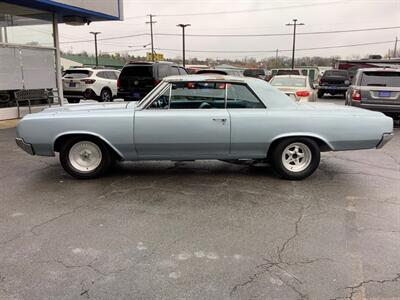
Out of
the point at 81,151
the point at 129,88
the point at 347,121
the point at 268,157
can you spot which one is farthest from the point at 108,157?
the point at 129,88

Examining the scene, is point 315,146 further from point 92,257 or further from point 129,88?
point 129,88

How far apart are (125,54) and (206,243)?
341ft

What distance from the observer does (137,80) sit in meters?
13.7

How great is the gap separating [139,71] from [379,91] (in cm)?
763

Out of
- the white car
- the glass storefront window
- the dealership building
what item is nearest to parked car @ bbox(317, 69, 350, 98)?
the white car

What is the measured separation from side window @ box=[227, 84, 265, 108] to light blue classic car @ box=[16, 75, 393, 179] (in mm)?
15

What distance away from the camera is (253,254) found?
3695 millimetres

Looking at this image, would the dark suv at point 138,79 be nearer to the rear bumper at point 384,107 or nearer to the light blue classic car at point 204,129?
the rear bumper at point 384,107

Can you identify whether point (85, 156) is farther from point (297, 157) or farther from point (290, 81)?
point (290, 81)

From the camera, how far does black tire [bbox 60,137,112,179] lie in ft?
19.3

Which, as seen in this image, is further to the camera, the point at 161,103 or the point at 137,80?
the point at 137,80

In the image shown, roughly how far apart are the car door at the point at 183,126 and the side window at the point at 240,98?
0.11 m

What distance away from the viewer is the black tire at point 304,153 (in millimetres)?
5906

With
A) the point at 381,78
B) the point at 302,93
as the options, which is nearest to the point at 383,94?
the point at 381,78
